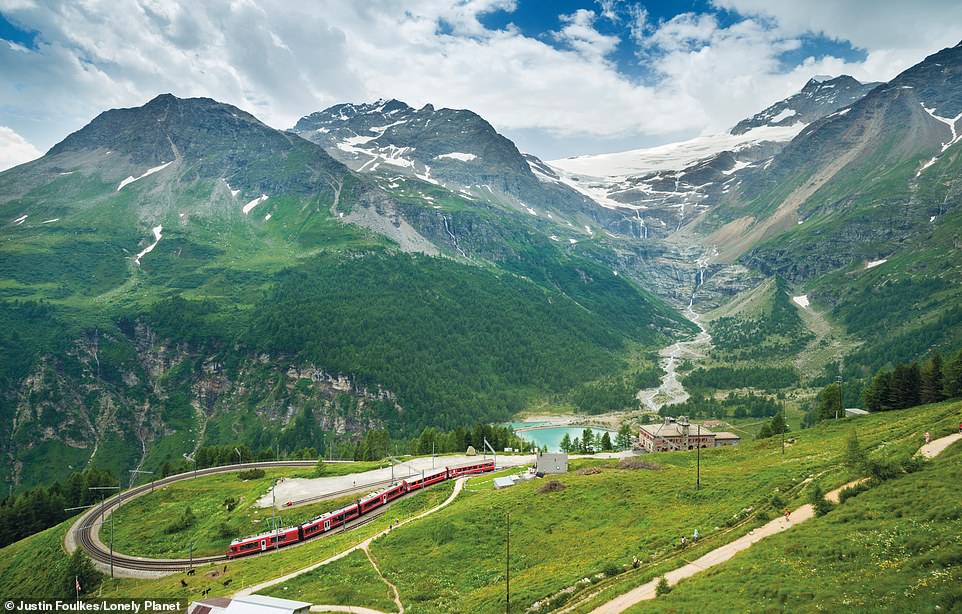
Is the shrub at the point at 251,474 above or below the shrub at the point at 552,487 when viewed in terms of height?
below

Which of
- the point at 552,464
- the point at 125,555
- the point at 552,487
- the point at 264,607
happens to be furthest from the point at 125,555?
the point at 552,464

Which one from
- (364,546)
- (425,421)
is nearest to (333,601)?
(364,546)

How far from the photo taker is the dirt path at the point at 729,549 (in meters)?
29.6

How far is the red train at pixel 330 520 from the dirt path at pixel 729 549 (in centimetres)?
4626

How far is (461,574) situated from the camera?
144 feet

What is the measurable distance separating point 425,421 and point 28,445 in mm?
130347

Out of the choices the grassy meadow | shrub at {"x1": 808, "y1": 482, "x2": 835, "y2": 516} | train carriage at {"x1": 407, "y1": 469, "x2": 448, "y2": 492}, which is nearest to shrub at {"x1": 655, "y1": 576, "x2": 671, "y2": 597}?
the grassy meadow

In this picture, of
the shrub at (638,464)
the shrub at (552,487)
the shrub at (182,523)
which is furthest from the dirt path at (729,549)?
the shrub at (182,523)

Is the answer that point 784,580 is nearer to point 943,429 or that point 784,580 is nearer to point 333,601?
point 943,429

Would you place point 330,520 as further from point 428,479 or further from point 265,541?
point 428,479

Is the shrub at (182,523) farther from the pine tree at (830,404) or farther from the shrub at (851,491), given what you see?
the pine tree at (830,404)

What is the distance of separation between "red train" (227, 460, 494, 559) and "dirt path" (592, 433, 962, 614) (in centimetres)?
4626

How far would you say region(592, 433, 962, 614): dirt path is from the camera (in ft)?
97.2

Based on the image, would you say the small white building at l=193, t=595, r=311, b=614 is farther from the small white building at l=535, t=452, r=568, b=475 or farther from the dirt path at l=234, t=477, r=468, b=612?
the small white building at l=535, t=452, r=568, b=475
